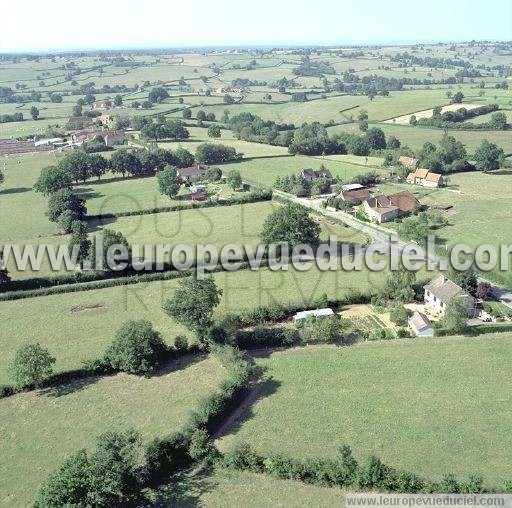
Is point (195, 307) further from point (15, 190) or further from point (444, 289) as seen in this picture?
point (15, 190)

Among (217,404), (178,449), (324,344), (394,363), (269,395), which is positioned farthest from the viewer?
(324,344)

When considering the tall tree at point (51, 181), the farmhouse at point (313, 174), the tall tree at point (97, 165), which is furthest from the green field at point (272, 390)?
the tall tree at point (97, 165)

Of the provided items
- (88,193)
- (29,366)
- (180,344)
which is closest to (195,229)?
(88,193)

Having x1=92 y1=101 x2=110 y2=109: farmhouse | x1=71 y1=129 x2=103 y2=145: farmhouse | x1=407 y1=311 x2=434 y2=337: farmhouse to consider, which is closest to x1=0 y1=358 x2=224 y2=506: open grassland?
x1=407 y1=311 x2=434 y2=337: farmhouse

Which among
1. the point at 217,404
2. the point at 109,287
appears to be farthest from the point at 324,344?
the point at 109,287


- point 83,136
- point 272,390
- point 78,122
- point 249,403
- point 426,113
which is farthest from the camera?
point 78,122

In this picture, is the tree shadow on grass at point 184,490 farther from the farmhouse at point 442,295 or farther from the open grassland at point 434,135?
the open grassland at point 434,135

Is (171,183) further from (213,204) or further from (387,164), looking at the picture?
(387,164)

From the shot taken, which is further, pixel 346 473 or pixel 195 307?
pixel 195 307
